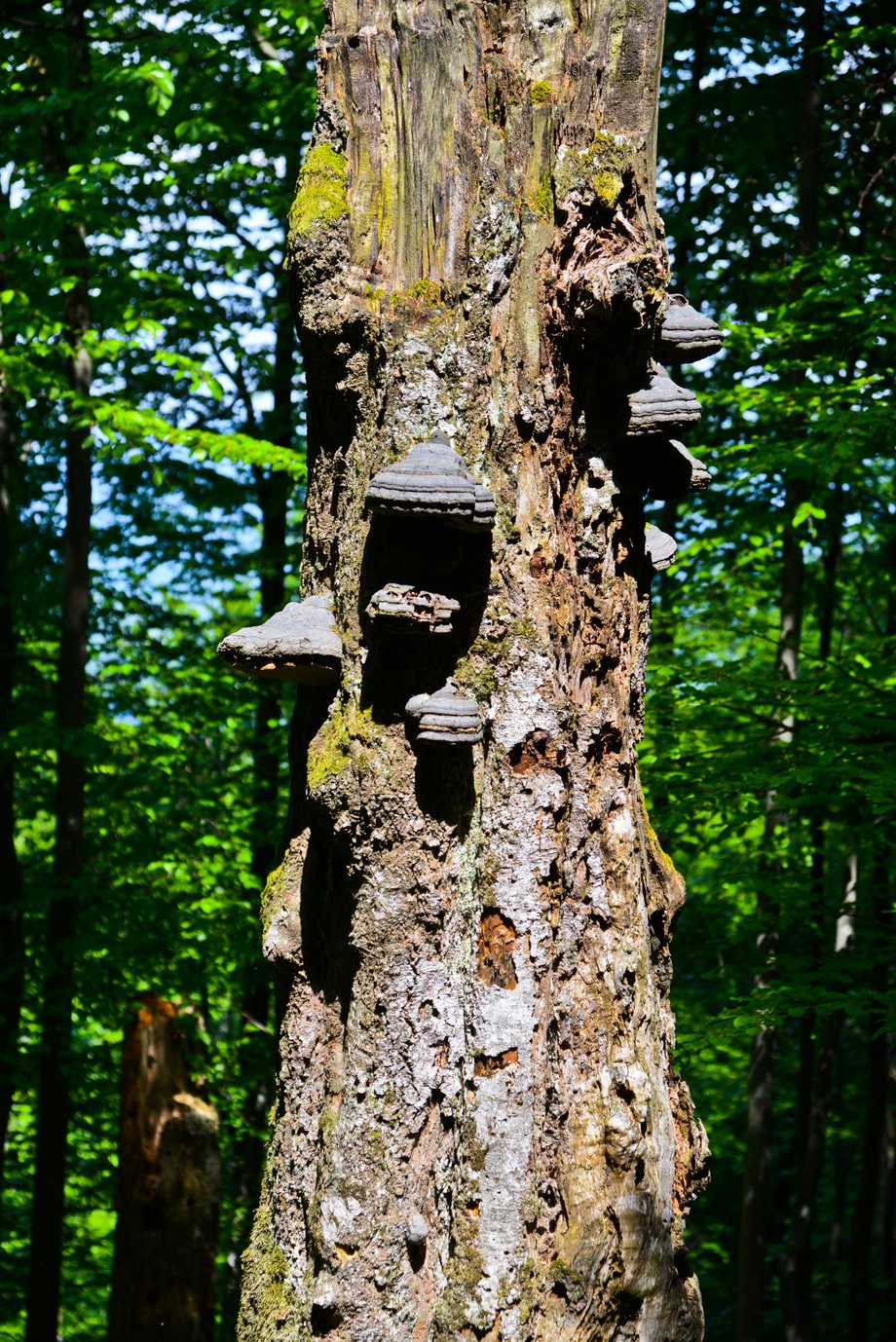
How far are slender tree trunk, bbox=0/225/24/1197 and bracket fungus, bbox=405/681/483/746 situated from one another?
895cm

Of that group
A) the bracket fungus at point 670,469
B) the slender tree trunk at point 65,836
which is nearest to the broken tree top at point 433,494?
the bracket fungus at point 670,469

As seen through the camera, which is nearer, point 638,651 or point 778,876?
point 638,651

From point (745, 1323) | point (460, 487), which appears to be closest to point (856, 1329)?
point (745, 1323)

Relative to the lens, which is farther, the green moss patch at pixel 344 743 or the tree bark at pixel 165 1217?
the tree bark at pixel 165 1217

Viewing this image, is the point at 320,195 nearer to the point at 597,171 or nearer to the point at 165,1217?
the point at 597,171

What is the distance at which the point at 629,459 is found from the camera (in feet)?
10.2

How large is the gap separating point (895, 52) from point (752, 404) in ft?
10.9

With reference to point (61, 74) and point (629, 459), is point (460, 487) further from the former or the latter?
point (61, 74)

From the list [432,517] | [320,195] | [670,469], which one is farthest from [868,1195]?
[320,195]

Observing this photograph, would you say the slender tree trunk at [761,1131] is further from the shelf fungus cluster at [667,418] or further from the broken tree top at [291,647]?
the broken tree top at [291,647]

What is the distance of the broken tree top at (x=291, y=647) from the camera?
284cm

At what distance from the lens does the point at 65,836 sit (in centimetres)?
981

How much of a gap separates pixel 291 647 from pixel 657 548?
1095 millimetres

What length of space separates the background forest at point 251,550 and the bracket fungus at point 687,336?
11.1 ft
